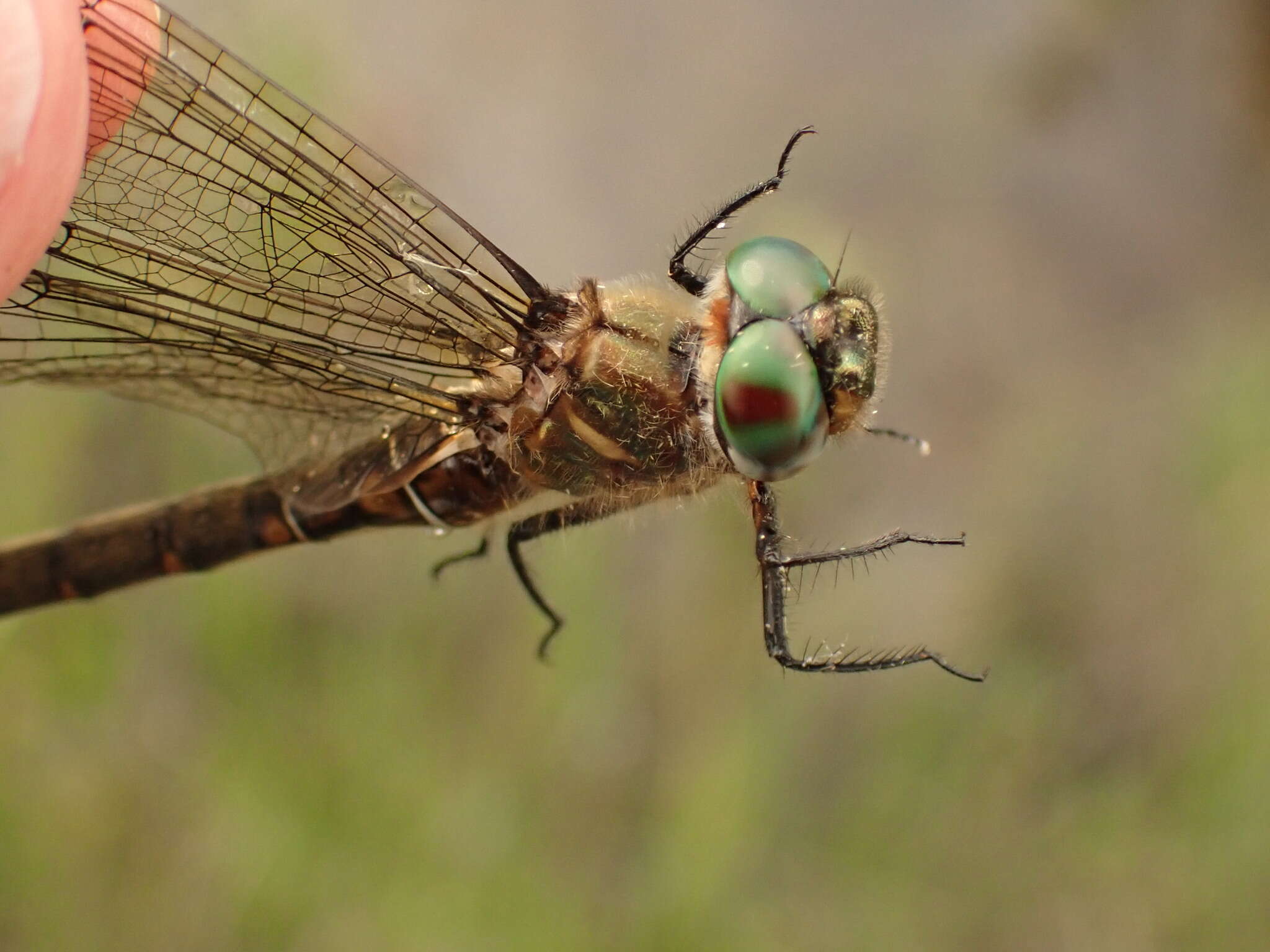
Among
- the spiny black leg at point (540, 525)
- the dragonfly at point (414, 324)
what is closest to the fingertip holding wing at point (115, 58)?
the dragonfly at point (414, 324)

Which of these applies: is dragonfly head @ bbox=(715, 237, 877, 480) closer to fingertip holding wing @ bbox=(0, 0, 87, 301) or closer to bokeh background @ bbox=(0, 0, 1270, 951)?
bokeh background @ bbox=(0, 0, 1270, 951)

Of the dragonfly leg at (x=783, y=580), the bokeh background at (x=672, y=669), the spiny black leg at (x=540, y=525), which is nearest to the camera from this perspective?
the dragonfly leg at (x=783, y=580)

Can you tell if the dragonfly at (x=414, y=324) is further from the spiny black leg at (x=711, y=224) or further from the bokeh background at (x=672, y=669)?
the bokeh background at (x=672, y=669)

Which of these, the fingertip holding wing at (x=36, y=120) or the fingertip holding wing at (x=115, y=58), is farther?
the fingertip holding wing at (x=115, y=58)

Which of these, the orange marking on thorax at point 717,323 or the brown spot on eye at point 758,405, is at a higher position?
the orange marking on thorax at point 717,323

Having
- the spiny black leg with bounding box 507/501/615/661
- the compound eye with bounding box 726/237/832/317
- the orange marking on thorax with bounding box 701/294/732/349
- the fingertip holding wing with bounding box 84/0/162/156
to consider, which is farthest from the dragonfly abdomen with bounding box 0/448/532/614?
the compound eye with bounding box 726/237/832/317

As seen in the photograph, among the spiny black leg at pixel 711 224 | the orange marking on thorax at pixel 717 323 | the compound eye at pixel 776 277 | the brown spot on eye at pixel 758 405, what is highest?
the spiny black leg at pixel 711 224

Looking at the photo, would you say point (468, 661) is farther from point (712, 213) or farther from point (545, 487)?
point (712, 213)
